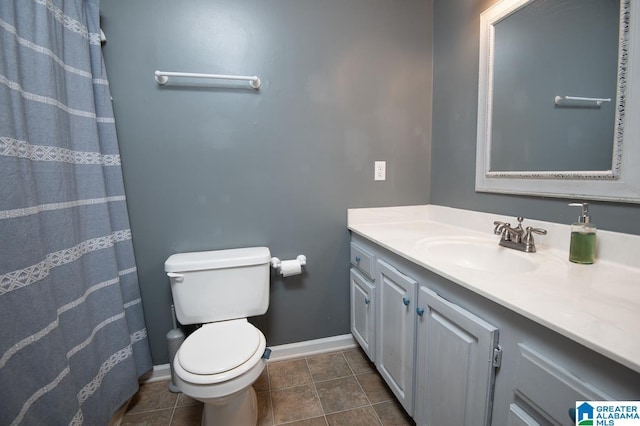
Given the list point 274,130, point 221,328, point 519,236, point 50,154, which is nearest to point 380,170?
point 274,130

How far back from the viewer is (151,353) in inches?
64.0

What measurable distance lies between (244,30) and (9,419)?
71.3 inches

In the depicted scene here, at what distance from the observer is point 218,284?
1.44m

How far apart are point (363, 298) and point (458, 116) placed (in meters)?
1.17

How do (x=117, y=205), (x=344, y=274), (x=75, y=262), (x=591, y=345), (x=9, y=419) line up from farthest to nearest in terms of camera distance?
(x=344, y=274), (x=117, y=205), (x=75, y=262), (x=9, y=419), (x=591, y=345)

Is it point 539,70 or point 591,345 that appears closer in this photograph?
point 591,345

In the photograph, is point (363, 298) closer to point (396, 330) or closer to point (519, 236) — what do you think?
point (396, 330)

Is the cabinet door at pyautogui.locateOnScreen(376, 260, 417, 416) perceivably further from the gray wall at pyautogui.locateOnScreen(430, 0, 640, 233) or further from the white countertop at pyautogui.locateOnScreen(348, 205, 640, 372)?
the gray wall at pyautogui.locateOnScreen(430, 0, 640, 233)

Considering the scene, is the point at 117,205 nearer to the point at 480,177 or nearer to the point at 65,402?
the point at 65,402

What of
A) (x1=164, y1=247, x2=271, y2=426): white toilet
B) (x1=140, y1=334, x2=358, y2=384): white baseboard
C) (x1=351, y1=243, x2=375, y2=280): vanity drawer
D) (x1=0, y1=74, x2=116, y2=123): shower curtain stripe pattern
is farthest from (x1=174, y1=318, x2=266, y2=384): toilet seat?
(x1=0, y1=74, x2=116, y2=123): shower curtain stripe pattern

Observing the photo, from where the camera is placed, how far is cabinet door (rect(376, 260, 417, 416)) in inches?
45.6

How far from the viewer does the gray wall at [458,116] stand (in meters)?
1.40

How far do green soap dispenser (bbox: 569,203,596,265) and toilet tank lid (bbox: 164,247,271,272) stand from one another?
50.3 inches

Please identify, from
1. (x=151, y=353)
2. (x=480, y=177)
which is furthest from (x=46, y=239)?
(x=480, y=177)
